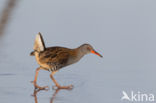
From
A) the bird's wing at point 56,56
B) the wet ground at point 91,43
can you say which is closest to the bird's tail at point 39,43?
the bird's wing at point 56,56

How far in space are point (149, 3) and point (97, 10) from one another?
5.01 ft

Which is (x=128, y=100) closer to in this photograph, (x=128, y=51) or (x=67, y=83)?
(x=67, y=83)

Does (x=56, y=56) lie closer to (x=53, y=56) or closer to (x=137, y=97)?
(x=53, y=56)

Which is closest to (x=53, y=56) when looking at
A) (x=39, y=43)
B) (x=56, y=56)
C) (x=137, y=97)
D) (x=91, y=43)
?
(x=56, y=56)

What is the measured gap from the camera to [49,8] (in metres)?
9.10

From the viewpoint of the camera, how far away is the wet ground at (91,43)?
5281 mm

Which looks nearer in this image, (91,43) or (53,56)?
(53,56)

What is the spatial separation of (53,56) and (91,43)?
5.75 ft

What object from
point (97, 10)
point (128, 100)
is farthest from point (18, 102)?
point (97, 10)

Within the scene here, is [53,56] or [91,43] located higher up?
[53,56]

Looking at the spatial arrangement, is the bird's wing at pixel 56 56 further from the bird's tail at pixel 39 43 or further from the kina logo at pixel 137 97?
the kina logo at pixel 137 97

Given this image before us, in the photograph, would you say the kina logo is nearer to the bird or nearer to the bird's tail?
the bird

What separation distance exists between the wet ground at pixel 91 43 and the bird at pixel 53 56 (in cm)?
18

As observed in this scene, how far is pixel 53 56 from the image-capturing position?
6176mm
